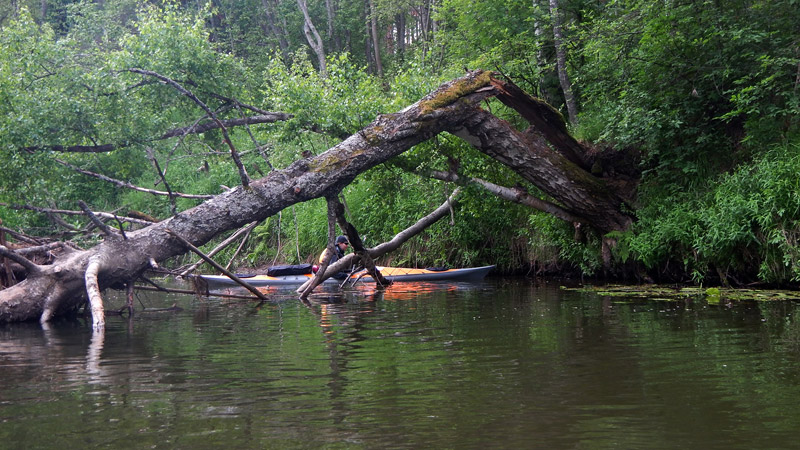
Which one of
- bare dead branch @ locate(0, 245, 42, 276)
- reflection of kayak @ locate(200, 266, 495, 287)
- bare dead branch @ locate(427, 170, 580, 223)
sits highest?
bare dead branch @ locate(427, 170, 580, 223)

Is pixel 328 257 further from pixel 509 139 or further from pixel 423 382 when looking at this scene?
pixel 423 382

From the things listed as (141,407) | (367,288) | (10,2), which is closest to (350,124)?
(367,288)

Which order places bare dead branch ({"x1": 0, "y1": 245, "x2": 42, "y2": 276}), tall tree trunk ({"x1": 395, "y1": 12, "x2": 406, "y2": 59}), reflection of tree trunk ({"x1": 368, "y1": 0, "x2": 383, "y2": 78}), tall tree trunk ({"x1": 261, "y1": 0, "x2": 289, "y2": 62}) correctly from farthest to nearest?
tall tree trunk ({"x1": 261, "y1": 0, "x2": 289, "y2": 62}), tall tree trunk ({"x1": 395, "y1": 12, "x2": 406, "y2": 59}), reflection of tree trunk ({"x1": 368, "y1": 0, "x2": 383, "y2": 78}), bare dead branch ({"x1": 0, "y1": 245, "x2": 42, "y2": 276})

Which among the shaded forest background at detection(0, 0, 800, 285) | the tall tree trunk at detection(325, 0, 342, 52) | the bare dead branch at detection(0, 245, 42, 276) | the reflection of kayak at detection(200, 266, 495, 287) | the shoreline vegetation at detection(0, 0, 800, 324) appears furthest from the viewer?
the tall tree trunk at detection(325, 0, 342, 52)

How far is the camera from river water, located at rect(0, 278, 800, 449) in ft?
10.7

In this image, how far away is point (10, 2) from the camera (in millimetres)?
33000

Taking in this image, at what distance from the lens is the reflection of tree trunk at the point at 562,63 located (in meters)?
13.5

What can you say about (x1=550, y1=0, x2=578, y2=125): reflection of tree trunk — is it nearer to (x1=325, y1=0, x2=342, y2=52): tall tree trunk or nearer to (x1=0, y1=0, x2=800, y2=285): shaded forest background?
(x1=0, y1=0, x2=800, y2=285): shaded forest background

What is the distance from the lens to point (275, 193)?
9.23 metres

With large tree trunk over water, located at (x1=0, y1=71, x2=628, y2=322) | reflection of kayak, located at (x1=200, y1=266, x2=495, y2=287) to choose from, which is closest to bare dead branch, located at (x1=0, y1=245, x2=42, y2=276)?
large tree trunk over water, located at (x1=0, y1=71, x2=628, y2=322)

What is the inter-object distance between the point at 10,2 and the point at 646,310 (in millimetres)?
34033

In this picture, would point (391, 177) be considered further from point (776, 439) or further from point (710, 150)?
point (776, 439)

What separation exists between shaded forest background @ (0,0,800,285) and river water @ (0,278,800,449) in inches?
87.4

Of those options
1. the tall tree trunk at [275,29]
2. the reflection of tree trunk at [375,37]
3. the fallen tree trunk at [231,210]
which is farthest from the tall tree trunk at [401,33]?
the fallen tree trunk at [231,210]
